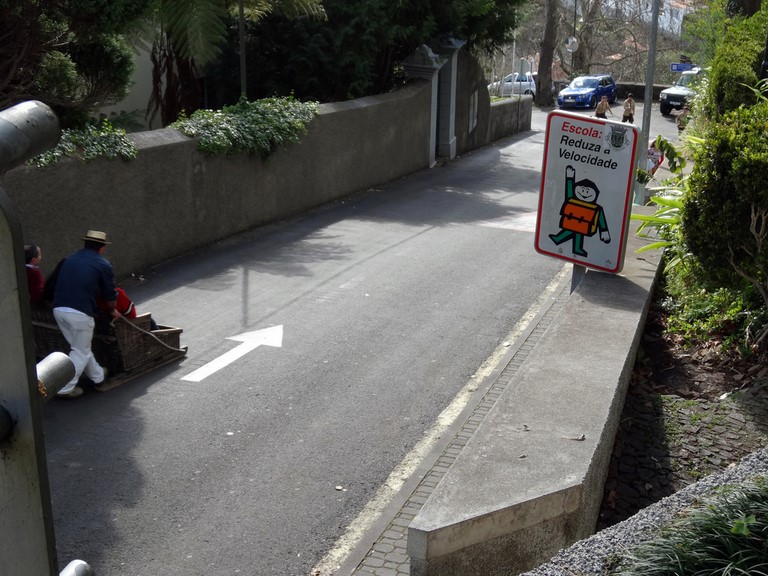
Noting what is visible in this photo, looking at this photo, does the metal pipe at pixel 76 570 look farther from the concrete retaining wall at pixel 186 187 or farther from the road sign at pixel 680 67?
the road sign at pixel 680 67

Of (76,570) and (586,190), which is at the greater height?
(76,570)

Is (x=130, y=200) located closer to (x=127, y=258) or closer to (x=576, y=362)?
(x=127, y=258)

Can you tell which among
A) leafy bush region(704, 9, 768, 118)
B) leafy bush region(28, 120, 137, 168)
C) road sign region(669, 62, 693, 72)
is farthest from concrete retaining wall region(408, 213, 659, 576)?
road sign region(669, 62, 693, 72)

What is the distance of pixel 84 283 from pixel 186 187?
19.0ft

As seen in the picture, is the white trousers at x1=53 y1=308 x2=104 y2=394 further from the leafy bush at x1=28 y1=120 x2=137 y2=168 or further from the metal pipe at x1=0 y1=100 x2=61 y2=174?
the metal pipe at x1=0 y1=100 x2=61 y2=174

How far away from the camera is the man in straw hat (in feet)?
27.7

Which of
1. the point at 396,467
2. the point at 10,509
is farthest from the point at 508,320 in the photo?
the point at 10,509

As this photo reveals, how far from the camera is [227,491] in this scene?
6965 millimetres

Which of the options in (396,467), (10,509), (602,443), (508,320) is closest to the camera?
(10,509)

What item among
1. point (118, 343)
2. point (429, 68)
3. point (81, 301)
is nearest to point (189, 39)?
point (118, 343)

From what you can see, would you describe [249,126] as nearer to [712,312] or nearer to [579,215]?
[579,215]

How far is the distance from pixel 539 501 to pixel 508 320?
674 cm

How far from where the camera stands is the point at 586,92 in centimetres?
4859

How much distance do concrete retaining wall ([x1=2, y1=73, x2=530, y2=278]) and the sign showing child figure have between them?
5.16 meters
